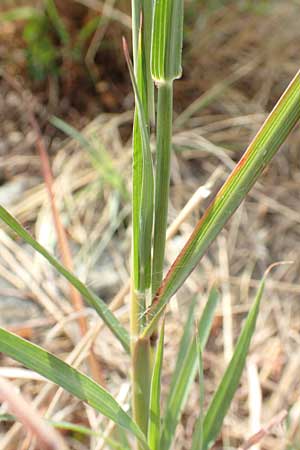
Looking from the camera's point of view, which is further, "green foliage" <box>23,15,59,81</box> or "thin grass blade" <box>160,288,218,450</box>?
"green foliage" <box>23,15,59,81</box>

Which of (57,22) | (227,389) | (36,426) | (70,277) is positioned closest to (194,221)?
(57,22)

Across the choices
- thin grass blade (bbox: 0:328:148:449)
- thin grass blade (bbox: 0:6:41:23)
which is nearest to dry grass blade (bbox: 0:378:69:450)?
thin grass blade (bbox: 0:328:148:449)

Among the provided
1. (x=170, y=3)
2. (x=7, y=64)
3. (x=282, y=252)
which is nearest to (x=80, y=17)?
(x=7, y=64)

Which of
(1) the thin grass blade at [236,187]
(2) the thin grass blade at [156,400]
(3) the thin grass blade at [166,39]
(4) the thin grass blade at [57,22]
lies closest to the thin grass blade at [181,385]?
(2) the thin grass blade at [156,400]

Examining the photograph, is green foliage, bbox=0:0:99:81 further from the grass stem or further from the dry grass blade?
the dry grass blade

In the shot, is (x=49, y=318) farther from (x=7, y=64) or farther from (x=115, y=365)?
(x=7, y=64)
